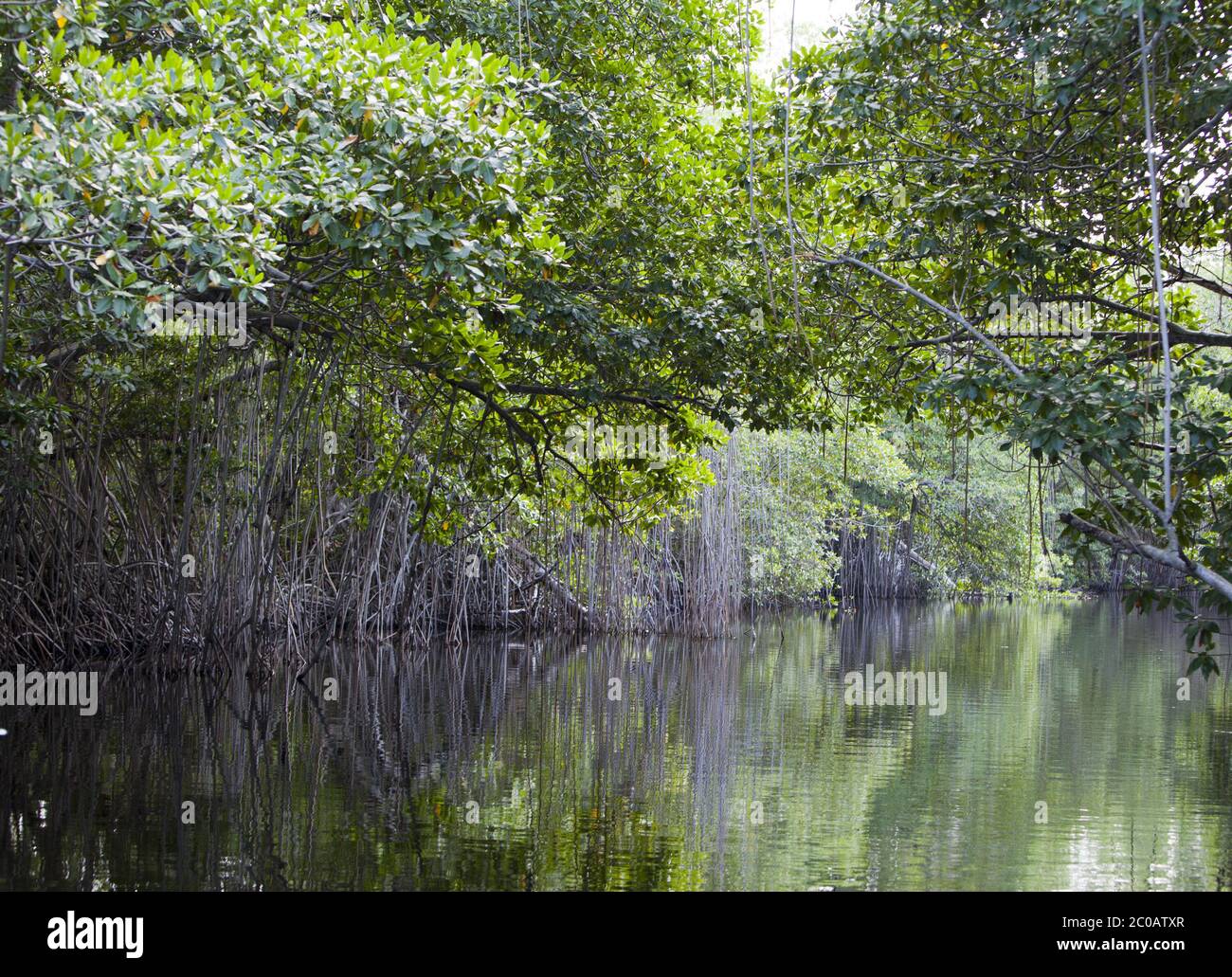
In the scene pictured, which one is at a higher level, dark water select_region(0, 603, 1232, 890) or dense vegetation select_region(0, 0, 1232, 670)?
dense vegetation select_region(0, 0, 1232, 670)

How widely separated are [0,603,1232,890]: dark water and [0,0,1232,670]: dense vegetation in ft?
4.79

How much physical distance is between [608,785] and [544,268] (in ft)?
10.8

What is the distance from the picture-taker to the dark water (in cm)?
572

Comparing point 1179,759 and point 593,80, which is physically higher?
point 593,80

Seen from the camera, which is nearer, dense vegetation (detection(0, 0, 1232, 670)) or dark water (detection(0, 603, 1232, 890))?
dark water (detection(0, 603, 1232, 890))

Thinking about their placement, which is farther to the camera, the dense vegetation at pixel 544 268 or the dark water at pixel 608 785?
the dense vegetation at pixel 544 268

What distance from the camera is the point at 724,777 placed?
8141mm

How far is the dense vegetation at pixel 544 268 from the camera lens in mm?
5871

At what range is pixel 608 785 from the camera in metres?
7.83

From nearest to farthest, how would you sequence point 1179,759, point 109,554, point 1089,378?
point 1089,378, point 1179,759, point 109,554

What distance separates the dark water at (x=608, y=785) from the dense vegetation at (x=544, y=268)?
146 centimetres
